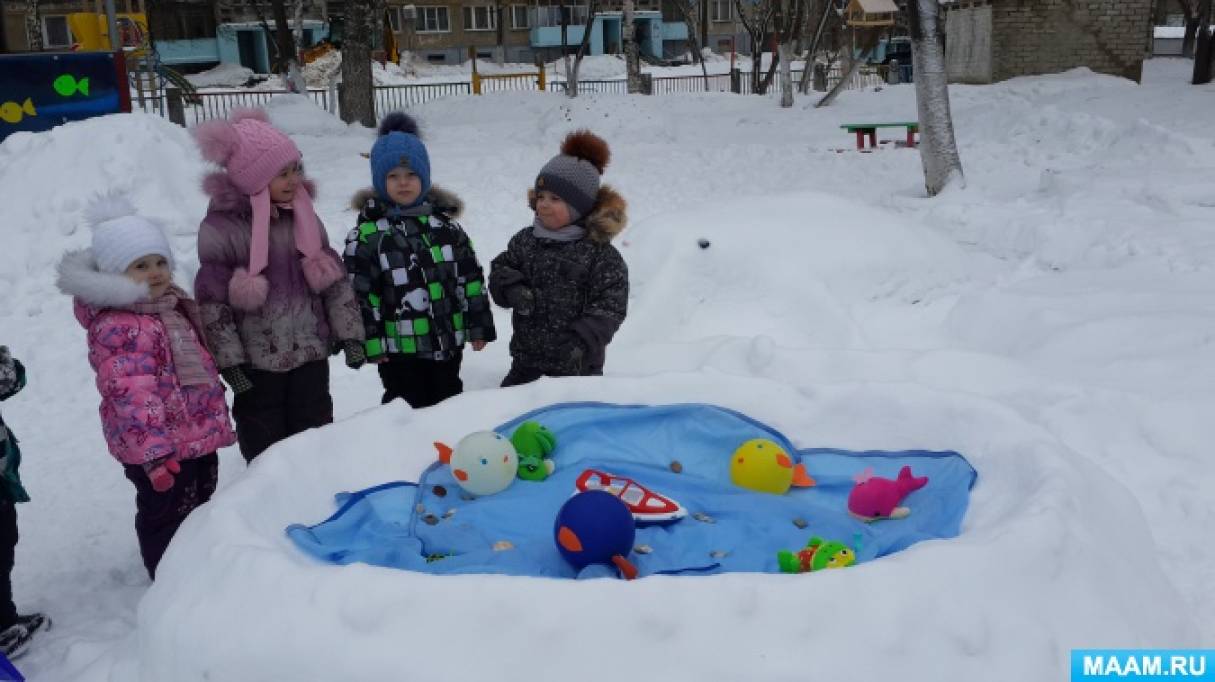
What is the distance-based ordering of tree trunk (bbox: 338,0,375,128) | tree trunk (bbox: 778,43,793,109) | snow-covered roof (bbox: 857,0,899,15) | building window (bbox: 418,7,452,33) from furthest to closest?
building window (bbox: 418,7,452,33)
snow-covered roof (bbox: 857,0,899,15)
tree trunk (bbox: 778,43,793,109)
tree trunk (bbox: 338,0,375,128)

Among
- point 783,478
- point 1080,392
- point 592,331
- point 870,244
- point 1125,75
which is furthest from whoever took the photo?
point 1125,75

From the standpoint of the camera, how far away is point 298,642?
2.45 meters

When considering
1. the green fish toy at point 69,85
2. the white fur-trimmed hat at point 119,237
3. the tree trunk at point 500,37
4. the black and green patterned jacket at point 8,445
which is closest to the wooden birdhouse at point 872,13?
the green fish toy at point 69,85

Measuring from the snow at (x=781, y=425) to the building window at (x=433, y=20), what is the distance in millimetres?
34020

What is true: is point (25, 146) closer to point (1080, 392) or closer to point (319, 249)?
point (319, 249)

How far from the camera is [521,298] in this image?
4.36 m

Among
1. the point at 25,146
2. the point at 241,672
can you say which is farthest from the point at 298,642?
the point at 25,146

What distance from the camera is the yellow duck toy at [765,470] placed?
3717 mm

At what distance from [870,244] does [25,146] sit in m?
6.94

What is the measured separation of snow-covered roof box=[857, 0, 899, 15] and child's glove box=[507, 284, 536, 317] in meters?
22.0

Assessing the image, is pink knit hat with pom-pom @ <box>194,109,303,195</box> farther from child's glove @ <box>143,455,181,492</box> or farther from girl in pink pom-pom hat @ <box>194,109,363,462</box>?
child's glove @ <box>143,455,181,492</box>

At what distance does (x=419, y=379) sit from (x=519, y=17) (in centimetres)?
4408

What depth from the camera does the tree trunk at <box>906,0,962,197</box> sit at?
10.3m

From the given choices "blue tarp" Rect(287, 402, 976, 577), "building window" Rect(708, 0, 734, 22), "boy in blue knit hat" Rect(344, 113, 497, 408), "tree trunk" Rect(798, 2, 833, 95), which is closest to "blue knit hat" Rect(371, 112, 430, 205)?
"boy in blue knit hat" Rect(344, 113, 497, 408)
